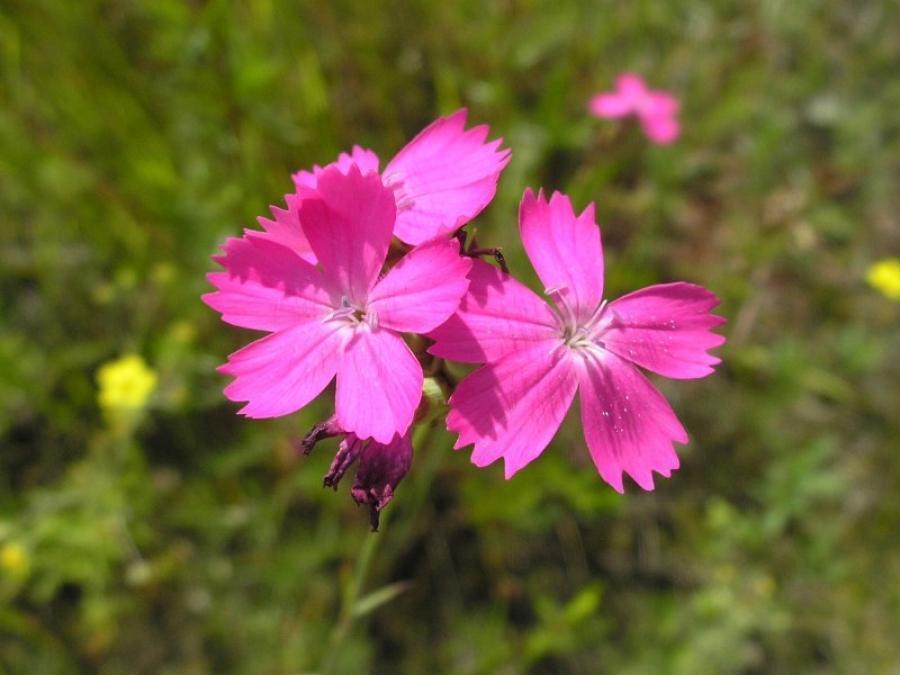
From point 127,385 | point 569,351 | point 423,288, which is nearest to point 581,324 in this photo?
point 569,351

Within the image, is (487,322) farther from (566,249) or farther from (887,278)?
(887,278)

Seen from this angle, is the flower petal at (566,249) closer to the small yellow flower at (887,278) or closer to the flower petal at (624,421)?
the flower petal at (624,421)

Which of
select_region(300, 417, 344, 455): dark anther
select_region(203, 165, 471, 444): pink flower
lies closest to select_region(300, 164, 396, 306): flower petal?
select_region(203, 165, 471, 444): pink flower

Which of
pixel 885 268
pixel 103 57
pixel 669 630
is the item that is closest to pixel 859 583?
pixel 669 630

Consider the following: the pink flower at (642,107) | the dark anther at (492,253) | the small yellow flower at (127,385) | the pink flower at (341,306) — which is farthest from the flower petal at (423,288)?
the pink flower at (642,107)

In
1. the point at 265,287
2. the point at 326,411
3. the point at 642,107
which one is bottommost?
the point at 265,287

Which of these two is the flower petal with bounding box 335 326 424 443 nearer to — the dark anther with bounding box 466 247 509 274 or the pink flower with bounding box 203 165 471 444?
the pink flower with bounding box 203 165 471 444
